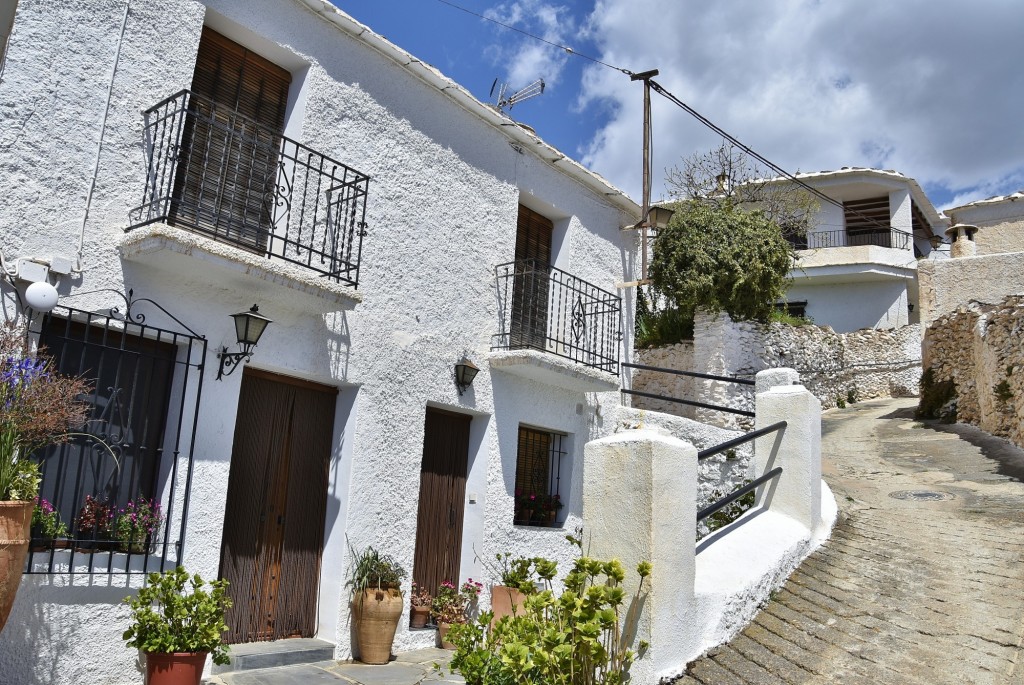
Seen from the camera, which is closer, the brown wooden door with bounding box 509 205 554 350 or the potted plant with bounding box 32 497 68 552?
the potted plant with bounding box 32 497 68 552

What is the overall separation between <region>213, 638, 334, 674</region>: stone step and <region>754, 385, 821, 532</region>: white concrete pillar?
4024 mm

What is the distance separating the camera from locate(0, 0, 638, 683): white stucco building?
18.6 feet

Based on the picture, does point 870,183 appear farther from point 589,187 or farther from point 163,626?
point 163,626

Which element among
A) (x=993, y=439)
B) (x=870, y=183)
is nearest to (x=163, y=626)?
(x=993, y=439)

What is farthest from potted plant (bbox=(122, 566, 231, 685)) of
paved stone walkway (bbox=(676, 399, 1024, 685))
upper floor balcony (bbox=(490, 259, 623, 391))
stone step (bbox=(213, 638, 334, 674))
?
upper floor balcony (bbox=(490, 259, 623, 391))

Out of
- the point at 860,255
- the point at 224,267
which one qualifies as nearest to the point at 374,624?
the point at 224,267

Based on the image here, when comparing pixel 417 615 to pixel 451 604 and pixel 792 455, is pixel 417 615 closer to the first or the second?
pixel 451 604

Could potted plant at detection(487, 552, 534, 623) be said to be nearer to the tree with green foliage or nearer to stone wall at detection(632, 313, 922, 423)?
stone wall at detection(632, 313, 922, 423)

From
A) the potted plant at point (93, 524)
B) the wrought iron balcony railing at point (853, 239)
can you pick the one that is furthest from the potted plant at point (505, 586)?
the wrought iron balcony railing at point (853, 239)

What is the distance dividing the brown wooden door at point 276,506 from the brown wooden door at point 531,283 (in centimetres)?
291

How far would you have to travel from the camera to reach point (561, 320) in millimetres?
10781

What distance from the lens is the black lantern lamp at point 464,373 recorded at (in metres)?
8.78

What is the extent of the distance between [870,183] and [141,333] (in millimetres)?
26105

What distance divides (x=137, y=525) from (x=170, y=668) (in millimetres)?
1223
